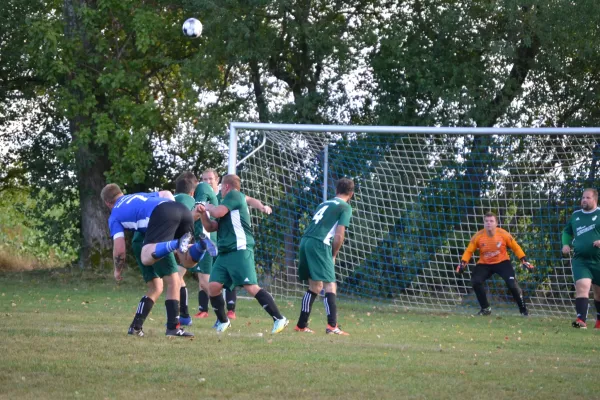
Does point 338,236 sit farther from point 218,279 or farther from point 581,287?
point 581,287

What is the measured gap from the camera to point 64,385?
666 cm

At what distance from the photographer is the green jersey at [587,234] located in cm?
1263

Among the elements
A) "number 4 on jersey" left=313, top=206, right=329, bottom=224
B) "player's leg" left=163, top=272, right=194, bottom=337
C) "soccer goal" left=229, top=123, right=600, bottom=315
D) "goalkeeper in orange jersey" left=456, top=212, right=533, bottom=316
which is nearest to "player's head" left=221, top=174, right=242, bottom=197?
"number 4 on jersey" left=313, top=206, right=329, bottom=224

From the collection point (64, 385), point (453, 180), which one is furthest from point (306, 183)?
point (64, 385)

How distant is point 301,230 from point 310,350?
9.71 meters

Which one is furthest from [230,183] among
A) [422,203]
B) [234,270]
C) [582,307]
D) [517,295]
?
[422,203]

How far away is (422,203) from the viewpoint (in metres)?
17.8

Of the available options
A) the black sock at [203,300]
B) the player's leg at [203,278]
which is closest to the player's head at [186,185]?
the player's leg at [203,278]

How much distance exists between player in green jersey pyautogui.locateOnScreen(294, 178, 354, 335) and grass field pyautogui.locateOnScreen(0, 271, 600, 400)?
1.13 feet

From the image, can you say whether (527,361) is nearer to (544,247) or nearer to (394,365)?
(394,365)

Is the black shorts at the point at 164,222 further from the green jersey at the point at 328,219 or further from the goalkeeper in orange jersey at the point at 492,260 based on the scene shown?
the goalkeeper in orange jersey at the point at 492,260

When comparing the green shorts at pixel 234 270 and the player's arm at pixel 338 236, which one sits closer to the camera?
the green shorts at pixel 234 270

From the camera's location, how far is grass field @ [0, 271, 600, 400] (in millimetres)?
6602

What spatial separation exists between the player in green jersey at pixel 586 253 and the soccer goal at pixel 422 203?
11.9 ft
